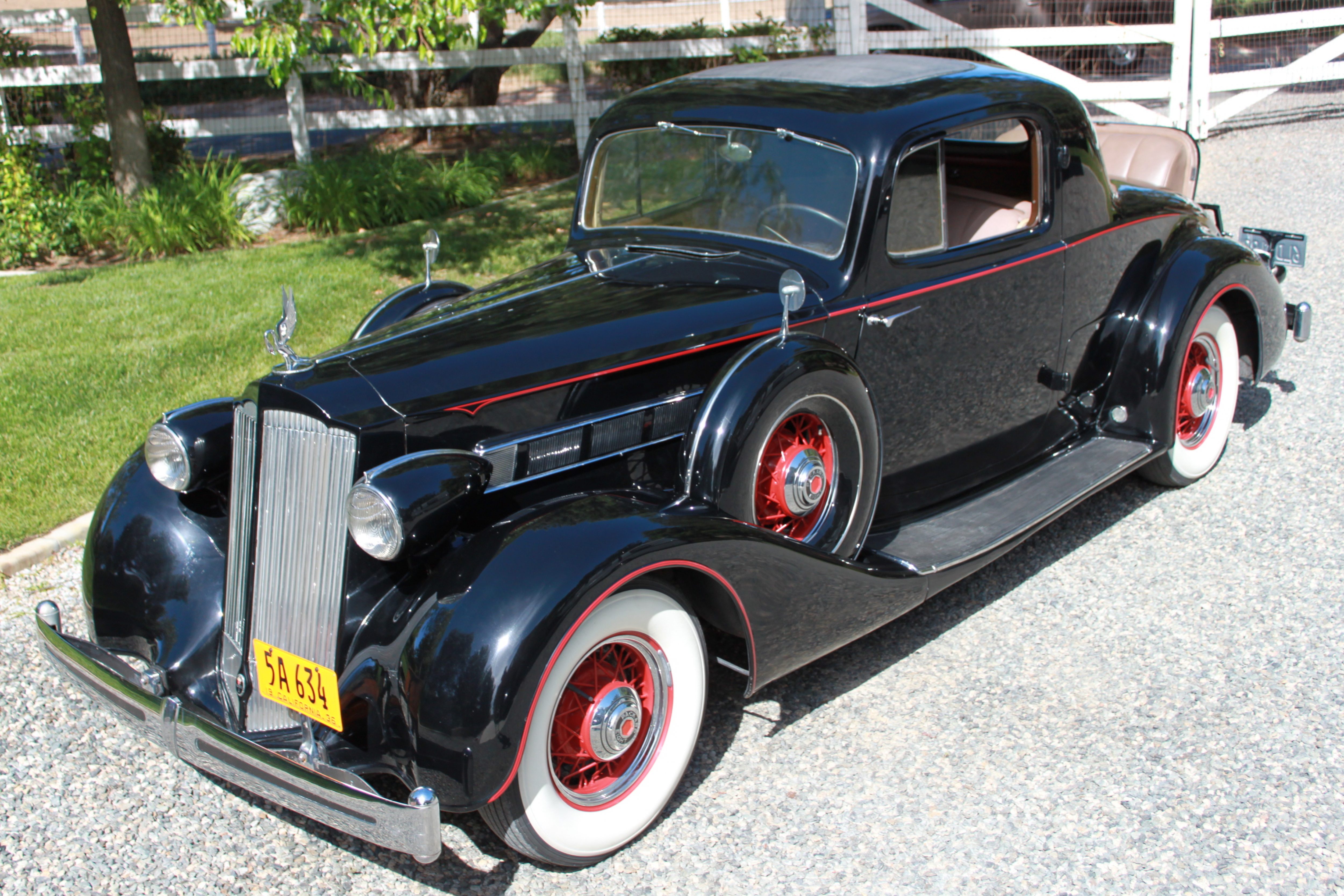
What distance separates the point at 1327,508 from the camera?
4.66 meters

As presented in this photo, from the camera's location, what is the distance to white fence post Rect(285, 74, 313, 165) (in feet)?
32.7

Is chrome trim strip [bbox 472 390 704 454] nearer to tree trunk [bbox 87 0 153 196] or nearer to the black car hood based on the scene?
the black car hood

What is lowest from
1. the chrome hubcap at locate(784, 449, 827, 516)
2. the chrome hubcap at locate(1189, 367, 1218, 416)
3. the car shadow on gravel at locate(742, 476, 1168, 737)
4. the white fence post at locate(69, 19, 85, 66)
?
the car shadow on gravel at locate(742, 476, 1168, 737)

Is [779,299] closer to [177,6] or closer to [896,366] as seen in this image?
[896,366]

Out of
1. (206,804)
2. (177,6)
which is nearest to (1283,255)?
(206,804)

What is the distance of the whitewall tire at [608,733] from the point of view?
8.60 feet

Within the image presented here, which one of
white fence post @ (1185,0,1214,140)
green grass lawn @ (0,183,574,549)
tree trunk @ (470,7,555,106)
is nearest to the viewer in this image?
green grass lawn @ (0,183,574,549)

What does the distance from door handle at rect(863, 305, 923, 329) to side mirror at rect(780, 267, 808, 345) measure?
1.51ft

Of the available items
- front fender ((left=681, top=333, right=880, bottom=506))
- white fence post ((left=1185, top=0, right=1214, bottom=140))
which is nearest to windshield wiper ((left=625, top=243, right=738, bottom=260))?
front fender ((left=681, top=333, right=880, bottom=506))

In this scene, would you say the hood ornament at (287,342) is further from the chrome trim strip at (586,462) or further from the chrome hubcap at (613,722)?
the chrome hubcap at (613,722)

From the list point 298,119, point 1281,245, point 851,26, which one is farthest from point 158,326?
point 851,26

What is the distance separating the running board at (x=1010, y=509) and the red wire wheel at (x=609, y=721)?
39.7 inches

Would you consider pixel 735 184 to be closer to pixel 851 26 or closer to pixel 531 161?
pixel 851 26

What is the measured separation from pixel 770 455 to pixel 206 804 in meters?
1.92
